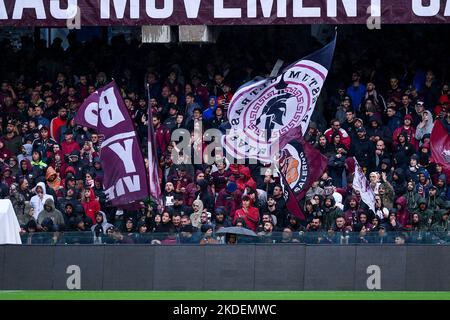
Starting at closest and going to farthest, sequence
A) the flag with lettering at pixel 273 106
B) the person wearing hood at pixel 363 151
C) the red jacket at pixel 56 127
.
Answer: the flag with lettering at pixel 273 106 < the person wearing hood at pixel 363 151 < the red jacket at pixel 56 127

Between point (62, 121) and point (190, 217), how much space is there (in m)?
4.56

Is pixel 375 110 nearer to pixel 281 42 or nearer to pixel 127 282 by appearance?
pixel 281 42

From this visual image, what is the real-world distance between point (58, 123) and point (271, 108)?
15.6ft

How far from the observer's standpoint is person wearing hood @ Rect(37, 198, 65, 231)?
2780 centimetres

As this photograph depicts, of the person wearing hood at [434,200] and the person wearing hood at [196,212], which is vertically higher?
the person wearing hood at [434,200]

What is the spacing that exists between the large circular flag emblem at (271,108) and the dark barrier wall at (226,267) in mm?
3118

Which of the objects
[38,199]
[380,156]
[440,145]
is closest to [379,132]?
[380,156]

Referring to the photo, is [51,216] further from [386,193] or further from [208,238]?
[386,193]

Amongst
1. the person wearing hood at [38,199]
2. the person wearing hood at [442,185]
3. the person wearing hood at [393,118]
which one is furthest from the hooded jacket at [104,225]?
the person wearing hood at [442,185]

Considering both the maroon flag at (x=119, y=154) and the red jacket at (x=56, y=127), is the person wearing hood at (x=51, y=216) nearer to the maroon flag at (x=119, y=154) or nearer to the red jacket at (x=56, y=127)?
the maroon flag at (x=119, y=154)

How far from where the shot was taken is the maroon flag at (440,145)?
95.7 feet

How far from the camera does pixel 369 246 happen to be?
83.1ft

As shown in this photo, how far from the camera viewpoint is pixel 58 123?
31047 mm
